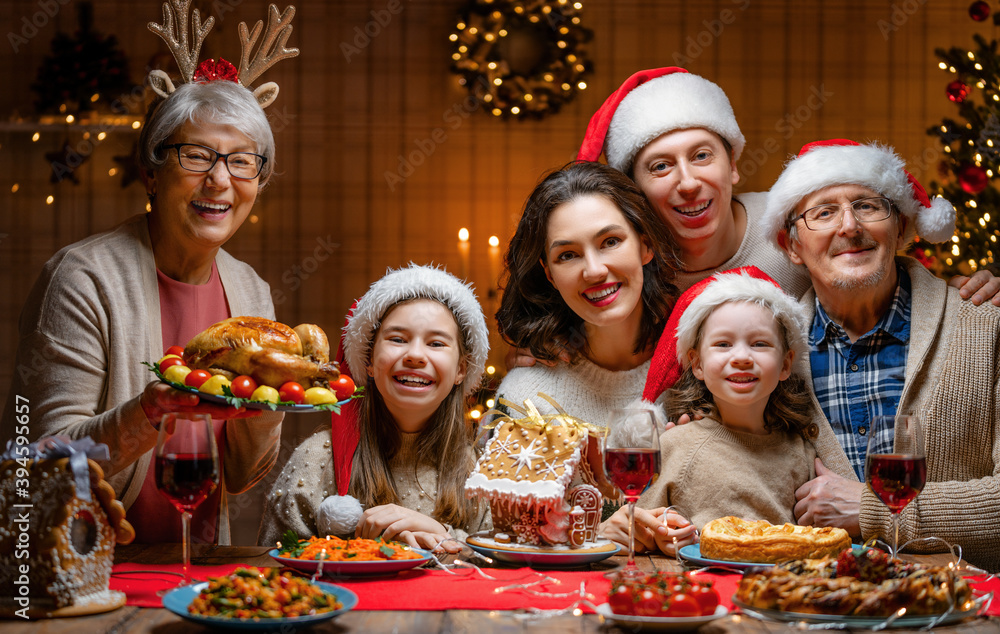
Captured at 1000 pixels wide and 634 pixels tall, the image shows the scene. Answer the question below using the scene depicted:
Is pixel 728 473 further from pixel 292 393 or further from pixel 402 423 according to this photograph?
pixel 292 393

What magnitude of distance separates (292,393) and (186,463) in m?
0.31

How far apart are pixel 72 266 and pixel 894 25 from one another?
17.3 ft

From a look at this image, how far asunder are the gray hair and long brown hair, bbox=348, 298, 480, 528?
624mm

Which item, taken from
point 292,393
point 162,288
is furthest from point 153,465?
point 292,393

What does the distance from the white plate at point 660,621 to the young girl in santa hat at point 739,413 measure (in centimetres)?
79

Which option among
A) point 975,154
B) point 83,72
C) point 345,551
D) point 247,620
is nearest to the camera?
point 247,620

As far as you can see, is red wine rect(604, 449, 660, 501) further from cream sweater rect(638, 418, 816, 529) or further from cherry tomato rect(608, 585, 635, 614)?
cream sweater rect(638, 418, 816, 529)

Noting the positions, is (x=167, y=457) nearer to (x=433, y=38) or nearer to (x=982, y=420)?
(x=982, y=420)

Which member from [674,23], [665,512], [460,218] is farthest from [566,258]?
[674,23]

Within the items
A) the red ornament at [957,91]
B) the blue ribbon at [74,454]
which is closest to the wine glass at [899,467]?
the blue ribbon at [74,454]

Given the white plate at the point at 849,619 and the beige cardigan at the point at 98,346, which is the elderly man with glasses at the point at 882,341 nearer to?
the white plate at the point at 849,619

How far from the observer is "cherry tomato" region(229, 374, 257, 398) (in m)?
1.88

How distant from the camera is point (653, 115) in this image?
122 inches

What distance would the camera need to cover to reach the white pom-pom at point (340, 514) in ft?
7.17
